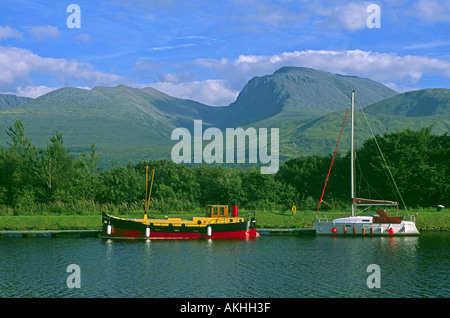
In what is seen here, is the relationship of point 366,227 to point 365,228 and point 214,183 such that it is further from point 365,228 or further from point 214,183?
point 214,183

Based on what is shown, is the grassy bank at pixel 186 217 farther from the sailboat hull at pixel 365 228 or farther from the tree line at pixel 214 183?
the tree line at pixel 214 183

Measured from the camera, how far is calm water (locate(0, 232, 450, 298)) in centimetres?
3100

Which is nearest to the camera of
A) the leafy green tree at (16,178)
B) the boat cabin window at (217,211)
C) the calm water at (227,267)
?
the calm water at (227,267)

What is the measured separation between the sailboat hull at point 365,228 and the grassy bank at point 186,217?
17.0 ft

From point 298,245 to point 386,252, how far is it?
28.1ft

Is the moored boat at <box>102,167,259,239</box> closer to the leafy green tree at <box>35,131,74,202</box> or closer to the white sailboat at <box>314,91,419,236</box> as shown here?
the white sailboat at <box>314,91,419,236</box>

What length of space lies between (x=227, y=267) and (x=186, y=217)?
1043 inches

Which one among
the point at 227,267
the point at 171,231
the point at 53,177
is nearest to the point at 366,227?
the point at 171,231

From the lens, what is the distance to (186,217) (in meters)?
63.7

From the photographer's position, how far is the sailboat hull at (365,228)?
55.9 m

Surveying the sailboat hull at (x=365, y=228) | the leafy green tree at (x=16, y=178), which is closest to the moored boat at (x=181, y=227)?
the sailboat hull at (x=365, y=228)
